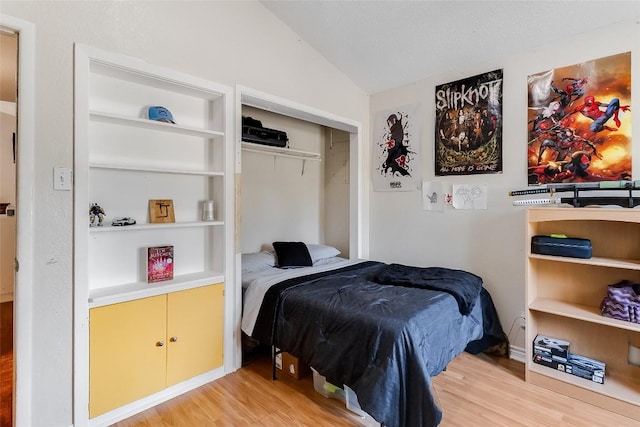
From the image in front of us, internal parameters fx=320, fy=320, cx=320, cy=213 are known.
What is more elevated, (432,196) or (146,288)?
(432,196)

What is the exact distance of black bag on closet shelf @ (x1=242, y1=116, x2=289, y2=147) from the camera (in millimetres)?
3050

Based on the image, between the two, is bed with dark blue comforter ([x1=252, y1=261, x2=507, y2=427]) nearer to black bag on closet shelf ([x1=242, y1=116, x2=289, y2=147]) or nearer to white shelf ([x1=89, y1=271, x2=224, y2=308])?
white shelf ([x1=89, y1=271, x2=224, y2=308])

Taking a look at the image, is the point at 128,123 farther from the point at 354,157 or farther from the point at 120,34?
the point at 354,157

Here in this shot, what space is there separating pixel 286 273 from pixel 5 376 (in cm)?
205

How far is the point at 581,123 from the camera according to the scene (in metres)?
2.26

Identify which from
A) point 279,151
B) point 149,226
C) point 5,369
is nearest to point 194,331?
point 149,226

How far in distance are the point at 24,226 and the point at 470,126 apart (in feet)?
10.3

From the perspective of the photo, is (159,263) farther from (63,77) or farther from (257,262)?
(63,77)

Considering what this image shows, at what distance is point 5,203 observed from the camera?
3725 millimetres

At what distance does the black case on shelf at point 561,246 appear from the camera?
6.70ft

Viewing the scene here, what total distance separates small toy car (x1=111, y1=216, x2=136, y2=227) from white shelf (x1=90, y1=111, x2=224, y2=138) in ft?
2.00

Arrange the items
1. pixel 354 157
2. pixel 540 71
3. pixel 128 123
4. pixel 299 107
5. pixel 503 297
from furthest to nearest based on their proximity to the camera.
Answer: pixel 354 157 → pixel 299 107 → pixel 503 297 → pixel 540 71 → pixel 128 123

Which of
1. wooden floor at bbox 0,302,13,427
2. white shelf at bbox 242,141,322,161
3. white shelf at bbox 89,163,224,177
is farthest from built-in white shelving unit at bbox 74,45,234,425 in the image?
white shelf at bbox 242,141,322,161

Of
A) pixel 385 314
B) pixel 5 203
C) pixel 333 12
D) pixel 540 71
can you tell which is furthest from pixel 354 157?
pixel 5 203
